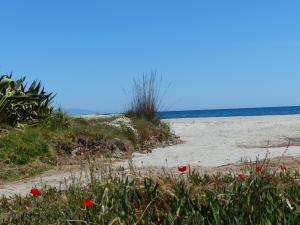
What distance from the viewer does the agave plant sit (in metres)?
12.9

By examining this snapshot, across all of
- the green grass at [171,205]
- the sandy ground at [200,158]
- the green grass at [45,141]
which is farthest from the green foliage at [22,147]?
the green grass at [171,205]

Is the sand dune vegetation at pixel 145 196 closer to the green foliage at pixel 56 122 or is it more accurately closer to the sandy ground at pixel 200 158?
the sandy ground at pixel 200 158

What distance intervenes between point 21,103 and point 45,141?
2355 millimetres

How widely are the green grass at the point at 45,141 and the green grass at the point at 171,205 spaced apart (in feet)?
15.6

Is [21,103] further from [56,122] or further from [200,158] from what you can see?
[200,158]

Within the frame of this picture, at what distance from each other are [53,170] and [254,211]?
6.85 meters

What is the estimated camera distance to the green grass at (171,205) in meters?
3.55

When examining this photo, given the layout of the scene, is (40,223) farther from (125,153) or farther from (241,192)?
(125,153)

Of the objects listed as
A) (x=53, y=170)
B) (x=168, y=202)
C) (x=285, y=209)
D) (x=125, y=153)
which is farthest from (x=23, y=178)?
(x=285, y=209)

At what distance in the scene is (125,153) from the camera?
12570mm

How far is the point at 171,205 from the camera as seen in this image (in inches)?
161

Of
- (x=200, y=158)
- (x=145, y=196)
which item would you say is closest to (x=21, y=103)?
(x=200, y=158)

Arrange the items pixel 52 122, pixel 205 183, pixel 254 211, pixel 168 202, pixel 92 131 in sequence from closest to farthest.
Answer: pixel 254 211 → pixel 168 202 → pixel 205 183 → pixel 92 131 → pixel 52 122

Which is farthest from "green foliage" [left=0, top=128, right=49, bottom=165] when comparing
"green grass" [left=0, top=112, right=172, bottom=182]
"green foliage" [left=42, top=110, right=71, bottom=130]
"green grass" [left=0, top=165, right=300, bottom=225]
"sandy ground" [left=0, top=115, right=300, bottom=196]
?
"green grass" [left=0, top=165, right=300, bottom=225]
